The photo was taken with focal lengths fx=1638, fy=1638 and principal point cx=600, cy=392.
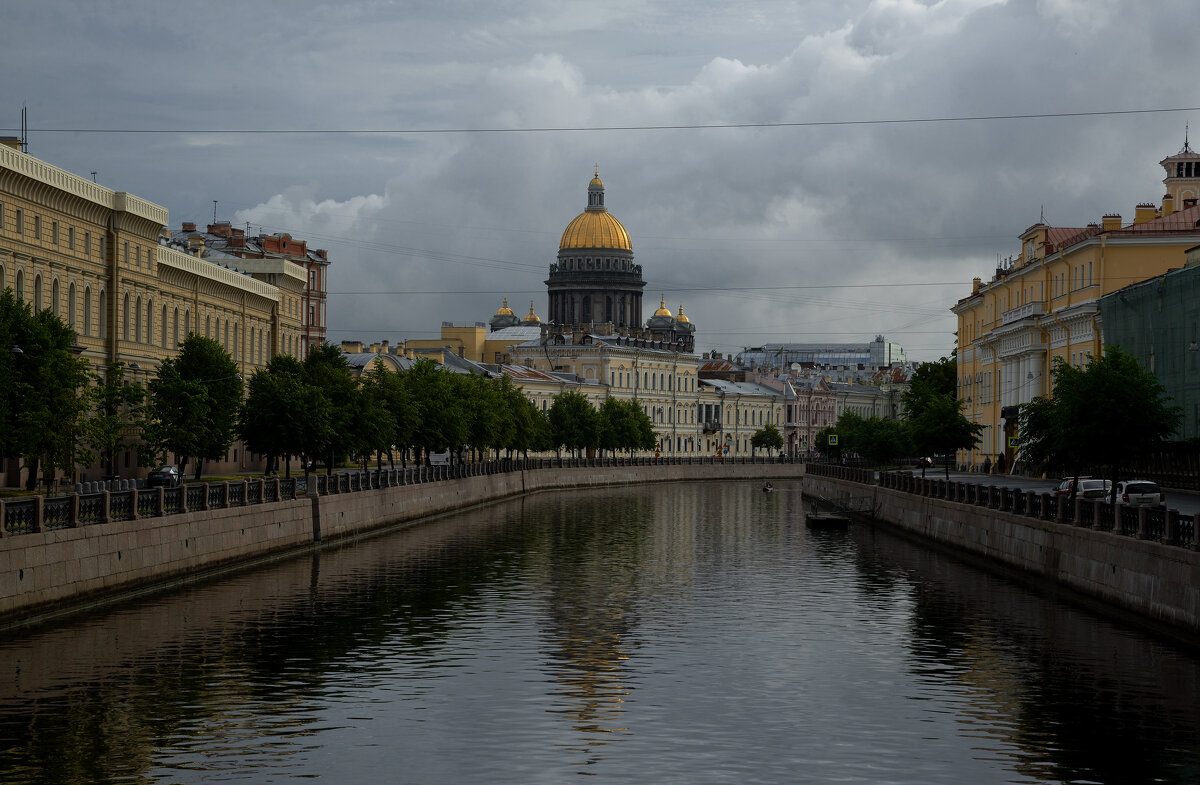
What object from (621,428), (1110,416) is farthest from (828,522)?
(621,428)

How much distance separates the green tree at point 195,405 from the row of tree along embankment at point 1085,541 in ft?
79.1

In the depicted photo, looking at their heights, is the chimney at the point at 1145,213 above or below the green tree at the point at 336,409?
above

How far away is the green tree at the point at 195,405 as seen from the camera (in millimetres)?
53938

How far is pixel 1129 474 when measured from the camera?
60.3 m

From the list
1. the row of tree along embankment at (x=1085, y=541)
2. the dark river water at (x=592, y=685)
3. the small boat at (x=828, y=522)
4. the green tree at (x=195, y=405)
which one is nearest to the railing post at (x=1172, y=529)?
the row of tree along embankment at (x=1085, y=541)

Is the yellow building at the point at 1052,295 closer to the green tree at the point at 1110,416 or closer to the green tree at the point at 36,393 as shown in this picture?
the green tree at the point at 1110,416

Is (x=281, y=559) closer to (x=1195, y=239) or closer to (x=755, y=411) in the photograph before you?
(x=1195, y=239)

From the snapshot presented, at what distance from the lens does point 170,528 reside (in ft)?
114

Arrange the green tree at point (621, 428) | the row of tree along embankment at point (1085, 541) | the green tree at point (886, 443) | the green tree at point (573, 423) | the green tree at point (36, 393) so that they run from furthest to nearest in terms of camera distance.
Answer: the green tree at point (621, 428)
the green tree at point (573, 423)
the green tree at point (886, 443)
the green tree at point (36, 393)
the row of tree along embankment at point (1085, 541)

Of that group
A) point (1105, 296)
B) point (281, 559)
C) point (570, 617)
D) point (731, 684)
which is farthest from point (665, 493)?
point (731, 684)

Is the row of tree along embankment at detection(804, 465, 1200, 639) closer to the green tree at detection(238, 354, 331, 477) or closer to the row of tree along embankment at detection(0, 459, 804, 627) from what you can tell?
the row of tree along embankment at detection(0, 459, 804, 627)

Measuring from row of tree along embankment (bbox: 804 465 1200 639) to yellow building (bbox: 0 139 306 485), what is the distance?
87.1 ft

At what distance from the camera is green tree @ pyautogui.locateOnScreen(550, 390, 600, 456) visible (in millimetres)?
123250

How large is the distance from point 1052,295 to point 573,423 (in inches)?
2081
